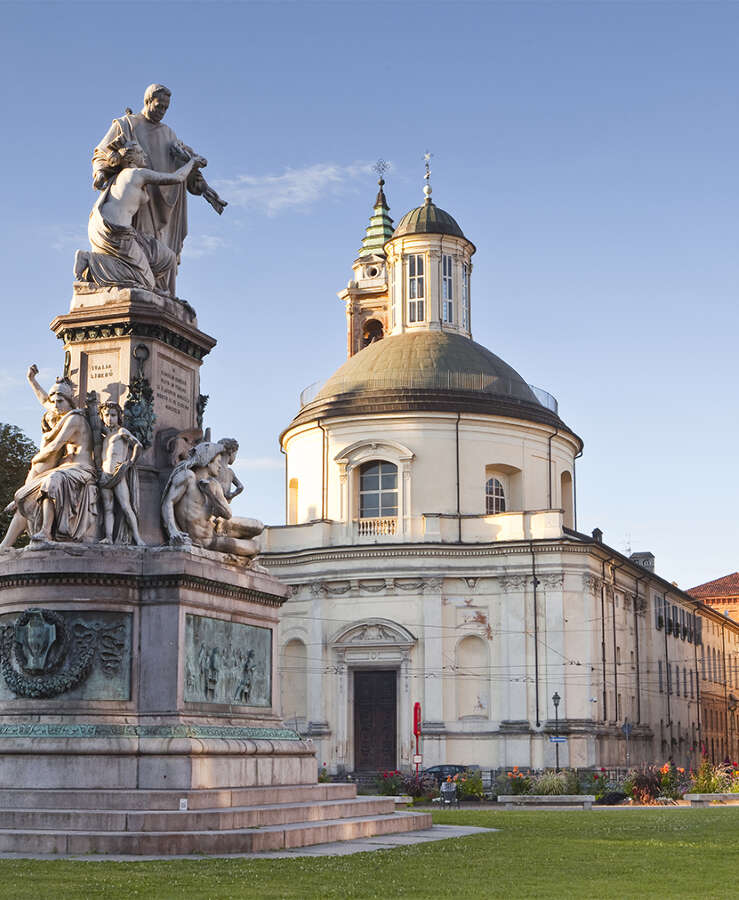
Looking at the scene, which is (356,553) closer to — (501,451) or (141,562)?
(501,451)

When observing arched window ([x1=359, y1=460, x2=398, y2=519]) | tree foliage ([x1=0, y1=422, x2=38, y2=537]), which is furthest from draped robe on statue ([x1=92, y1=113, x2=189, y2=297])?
arched window ([x1=359, y1=460, x2=398, y2=519])

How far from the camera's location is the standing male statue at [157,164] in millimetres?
21062

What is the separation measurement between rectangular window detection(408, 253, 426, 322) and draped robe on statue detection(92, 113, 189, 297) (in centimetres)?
4850

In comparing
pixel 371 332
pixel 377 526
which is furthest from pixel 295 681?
pixel 371 332

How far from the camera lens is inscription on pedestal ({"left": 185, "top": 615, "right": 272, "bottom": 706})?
723 inches

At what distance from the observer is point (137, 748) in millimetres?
17250

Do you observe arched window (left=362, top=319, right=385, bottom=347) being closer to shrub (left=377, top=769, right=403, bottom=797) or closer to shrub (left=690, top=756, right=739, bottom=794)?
shrub (left=377, top=769, right=403, bottom=797)

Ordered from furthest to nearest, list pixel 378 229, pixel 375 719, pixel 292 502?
1. pixel 378 229
2. pixel 292 502
3. pixel 375 719

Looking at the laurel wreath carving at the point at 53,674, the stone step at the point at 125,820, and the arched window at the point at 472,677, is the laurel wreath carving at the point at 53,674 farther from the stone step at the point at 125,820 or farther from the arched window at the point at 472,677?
the arched window at the point at 472,677

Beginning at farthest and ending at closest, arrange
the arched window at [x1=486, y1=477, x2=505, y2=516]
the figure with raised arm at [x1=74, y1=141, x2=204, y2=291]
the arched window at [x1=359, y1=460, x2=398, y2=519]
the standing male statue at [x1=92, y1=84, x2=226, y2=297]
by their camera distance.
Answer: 1. the arched window at [x1=486, y1=477, x2=505, y2=516]
2. the arched window at [x1=359, y1=460, x2=398, y2=519]
3. the standing male statue at [x1=92, y1=84, x2=226, y2=297]
4. the figure with raised arm at [x1=74, y1=141, x2=204, y2=291]

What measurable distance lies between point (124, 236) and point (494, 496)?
44.6m

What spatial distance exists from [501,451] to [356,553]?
27.7 feet

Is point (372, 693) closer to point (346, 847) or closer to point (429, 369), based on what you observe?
point (429, 369)

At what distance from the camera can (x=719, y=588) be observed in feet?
404
